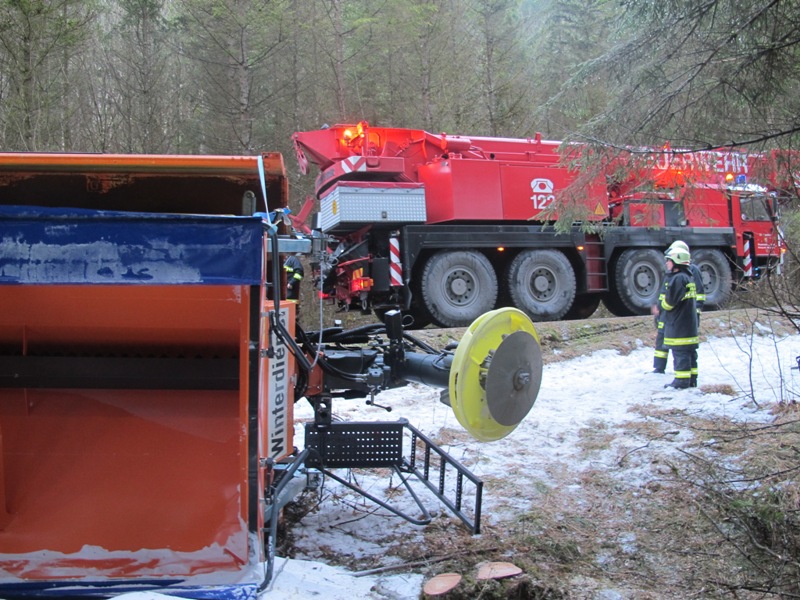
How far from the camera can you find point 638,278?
1050 cm

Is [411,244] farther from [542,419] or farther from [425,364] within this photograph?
[425,364]

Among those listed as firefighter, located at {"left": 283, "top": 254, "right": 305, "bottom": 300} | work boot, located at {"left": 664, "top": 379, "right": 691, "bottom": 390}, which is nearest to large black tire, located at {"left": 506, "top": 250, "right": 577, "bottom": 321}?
work boot, located at {"left": 664, "top": 379, "right": 691, "bottom": 390}

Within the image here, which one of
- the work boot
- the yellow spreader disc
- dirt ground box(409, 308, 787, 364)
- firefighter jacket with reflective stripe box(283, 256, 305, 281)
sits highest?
firefighter jacket with reflective stripe box(283, 256, 305, 281)

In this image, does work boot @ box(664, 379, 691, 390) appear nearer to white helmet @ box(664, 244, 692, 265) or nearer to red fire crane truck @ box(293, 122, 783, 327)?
white helmet @ box(664, 244, 692, 265)

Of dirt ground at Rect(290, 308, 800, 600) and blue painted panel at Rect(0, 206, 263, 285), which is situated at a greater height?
blue painted panel at Rect(0, 206, 263, 285)

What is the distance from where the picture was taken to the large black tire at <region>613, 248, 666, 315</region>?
33.8 feet

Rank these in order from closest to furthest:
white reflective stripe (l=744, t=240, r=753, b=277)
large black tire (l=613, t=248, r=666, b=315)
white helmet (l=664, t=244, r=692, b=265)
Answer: white helmet (l=664, t=244, r=692, b=265)
large black tire (l=613, t=248, r=666, b=315)
white reflective stripe (l=744, t=240, r=753, b=277)

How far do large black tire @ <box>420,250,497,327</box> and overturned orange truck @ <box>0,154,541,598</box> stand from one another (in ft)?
16.1

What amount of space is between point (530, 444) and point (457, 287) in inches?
165

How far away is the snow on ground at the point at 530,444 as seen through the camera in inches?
116

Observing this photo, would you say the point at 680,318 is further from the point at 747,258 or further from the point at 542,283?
the point at 747,258

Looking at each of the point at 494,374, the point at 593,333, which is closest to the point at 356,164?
the point at 593,333

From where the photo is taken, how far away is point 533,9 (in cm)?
2306

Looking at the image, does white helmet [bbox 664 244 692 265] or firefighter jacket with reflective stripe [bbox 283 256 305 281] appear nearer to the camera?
firefighter jacket with reflective stripe [bbox 283 256 305 281]
